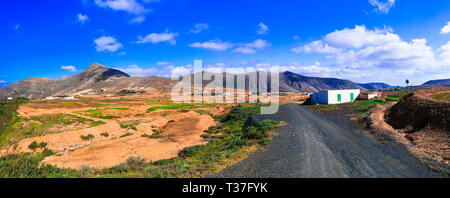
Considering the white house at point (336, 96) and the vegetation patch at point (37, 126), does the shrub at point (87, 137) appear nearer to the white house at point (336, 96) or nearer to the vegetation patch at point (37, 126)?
the vegetation patch at point (37, 126)

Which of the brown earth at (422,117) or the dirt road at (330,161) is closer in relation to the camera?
the dirt road at (330,161)

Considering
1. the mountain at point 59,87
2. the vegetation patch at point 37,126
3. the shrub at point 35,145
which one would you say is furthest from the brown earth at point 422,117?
the mountain at point 59,87

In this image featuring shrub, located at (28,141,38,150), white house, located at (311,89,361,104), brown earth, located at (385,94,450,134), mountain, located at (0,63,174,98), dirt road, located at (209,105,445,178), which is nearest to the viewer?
dirt road, located at (209,105,445,178)

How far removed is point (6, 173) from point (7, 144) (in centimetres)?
1544

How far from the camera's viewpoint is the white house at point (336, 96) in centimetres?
4378

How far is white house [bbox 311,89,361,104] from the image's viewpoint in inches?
1724

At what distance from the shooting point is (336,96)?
44438 millimetres

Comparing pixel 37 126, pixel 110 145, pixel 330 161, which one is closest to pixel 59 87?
pixel 37 126

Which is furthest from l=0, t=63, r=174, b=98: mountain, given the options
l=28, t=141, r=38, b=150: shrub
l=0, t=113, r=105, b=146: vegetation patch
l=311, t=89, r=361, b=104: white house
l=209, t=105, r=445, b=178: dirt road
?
l=209, t=105, r=445, b=178: dirt road

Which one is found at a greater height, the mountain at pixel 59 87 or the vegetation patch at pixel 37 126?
the mountain at pixel 59 87

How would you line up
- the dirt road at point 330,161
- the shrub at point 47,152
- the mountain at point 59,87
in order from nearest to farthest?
the dirt road at point 330,161 < the shrub at point 47,152 < the mountain at point 59,87

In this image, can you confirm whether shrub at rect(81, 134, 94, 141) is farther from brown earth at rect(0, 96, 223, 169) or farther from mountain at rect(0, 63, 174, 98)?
mountain at rect(0, 63, 174, 98)
